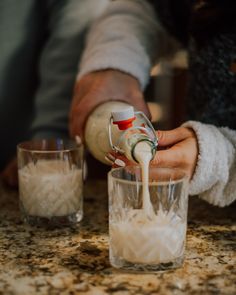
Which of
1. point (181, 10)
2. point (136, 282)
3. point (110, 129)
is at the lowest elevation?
point (136, 282)

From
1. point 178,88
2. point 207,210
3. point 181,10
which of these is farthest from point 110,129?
point 178,88

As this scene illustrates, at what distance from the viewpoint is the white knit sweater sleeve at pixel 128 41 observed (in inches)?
37.0

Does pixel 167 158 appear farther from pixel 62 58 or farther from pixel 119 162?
pixel 62 58

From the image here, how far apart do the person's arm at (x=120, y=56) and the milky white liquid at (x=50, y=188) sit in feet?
0.22

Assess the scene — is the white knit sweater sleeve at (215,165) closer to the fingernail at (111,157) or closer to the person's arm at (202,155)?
the person's arm at (202,155)

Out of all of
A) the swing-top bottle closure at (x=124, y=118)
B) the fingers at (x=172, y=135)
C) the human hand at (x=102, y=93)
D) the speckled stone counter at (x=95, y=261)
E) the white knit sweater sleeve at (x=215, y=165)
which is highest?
the human hand at (x=102, y=93)

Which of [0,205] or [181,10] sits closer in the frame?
[0,205]

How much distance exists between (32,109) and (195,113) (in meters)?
0.48

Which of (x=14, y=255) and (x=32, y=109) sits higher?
(x=32, y=109)

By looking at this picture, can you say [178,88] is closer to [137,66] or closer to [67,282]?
[137,66]

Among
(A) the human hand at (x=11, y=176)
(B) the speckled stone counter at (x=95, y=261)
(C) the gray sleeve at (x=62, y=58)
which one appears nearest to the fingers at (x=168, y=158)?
(B) the speckled stone counter at (x=95, y=261)

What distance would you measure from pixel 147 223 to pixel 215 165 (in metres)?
0.15

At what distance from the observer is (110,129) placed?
0.73 meters

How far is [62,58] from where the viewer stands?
1.24 metres
